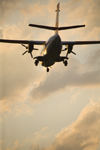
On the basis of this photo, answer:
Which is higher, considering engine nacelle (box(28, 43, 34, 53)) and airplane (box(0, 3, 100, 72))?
engine nacelle (box(28, 43, 34, 53))

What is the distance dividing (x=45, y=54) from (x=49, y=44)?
7.64ft

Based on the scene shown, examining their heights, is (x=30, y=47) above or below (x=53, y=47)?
above

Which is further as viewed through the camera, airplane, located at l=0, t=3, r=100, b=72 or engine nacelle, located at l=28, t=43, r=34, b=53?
engine nacelle, located at l=28, t=43, r=34, b=53

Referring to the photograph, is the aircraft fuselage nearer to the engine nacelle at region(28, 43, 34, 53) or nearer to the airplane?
the airplane

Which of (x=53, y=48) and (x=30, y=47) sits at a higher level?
(x=30, y=47)

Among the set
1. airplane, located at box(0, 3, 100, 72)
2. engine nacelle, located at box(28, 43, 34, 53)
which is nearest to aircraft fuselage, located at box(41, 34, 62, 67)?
airplane, located at box(0, 3, 100, 72)

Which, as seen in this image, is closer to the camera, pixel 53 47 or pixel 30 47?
pixel 53 47

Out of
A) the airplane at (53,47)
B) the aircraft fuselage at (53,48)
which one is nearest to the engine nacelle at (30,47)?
the airplane at (53,47)

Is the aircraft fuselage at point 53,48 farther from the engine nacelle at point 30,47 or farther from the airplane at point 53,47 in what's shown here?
the engine nacelle at point 30,47

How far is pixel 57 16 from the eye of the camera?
1369 inches

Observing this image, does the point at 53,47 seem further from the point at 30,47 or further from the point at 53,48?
the point at 30,47

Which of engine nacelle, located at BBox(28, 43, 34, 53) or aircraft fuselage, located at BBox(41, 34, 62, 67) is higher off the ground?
engine nacelle, located at BBox(28, 43, 34, 53)

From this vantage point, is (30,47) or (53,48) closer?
(53,48)

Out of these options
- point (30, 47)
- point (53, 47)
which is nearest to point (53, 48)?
point (53, 47)
